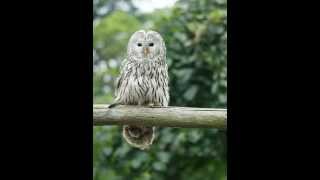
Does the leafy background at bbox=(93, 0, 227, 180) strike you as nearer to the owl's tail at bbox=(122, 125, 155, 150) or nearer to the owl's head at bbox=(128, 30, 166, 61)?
the owl's head at bbox=(128, 30, 166, 61)

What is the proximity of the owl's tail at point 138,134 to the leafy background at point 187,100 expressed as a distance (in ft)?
6.63

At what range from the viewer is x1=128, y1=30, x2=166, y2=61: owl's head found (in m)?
3.89

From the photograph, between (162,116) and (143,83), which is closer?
(162,116)

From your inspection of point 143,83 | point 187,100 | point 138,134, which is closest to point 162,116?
point 138,134

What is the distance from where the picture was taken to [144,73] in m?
3.95

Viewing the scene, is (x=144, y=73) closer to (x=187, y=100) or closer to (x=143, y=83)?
(x=143, y=83)

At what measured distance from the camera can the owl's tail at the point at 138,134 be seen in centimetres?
367

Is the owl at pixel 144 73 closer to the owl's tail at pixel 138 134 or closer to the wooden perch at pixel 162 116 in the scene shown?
the owl's tail at pixel 138 134

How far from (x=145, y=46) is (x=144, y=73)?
0.58 ft

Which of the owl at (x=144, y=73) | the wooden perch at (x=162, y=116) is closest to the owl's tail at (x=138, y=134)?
the owl at (x=144, y=73)
